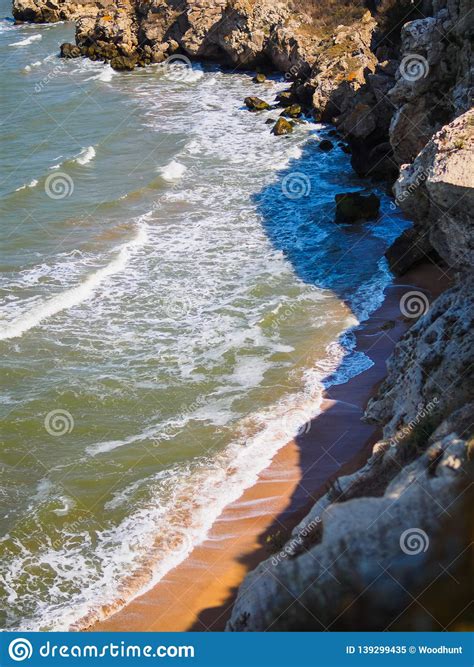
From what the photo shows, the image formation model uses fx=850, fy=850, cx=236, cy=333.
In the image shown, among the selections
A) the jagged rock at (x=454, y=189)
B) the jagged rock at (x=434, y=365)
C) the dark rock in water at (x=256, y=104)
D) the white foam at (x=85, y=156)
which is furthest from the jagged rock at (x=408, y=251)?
the dark rock in water at (x=256, y=104)

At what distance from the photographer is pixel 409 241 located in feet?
86.1

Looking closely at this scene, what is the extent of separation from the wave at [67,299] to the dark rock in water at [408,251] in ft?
29.4

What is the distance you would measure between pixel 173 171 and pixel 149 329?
15147 millimetres

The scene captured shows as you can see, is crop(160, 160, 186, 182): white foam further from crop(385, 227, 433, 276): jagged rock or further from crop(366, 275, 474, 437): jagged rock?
crop(366, 275, 474, 437): jagged rock

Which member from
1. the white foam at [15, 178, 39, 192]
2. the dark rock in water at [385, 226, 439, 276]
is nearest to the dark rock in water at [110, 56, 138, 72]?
the white foam at [15, 178, 39, 192]

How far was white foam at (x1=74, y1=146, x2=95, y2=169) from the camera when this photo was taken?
39406mm

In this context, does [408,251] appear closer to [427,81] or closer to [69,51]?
[427,81]

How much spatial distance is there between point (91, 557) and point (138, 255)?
15.0 m

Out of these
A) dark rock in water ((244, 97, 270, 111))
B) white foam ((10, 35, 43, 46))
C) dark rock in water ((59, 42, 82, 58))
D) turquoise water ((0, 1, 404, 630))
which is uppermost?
dark rock in water ((244, 97, 270, 111))

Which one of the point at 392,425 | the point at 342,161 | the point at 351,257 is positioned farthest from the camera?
the point at 342,161

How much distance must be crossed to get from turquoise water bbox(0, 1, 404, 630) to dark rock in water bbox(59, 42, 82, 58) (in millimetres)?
20917

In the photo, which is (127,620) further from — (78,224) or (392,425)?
(78,224)
